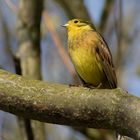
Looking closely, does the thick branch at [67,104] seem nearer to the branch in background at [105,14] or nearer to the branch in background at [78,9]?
the branch in background at [78,9]

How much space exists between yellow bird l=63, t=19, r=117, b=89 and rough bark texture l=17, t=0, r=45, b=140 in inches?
11.6

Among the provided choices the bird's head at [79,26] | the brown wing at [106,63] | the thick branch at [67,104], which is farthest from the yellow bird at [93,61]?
the thick branch at [67,104]

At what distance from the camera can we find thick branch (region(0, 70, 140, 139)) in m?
2.05

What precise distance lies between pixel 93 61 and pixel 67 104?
1.75m

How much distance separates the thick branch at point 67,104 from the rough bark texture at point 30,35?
5.41ft

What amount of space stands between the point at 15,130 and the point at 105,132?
8.70ft

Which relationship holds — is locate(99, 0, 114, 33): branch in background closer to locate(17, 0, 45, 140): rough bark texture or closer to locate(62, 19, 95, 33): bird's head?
locate(62, 19, 95, 33): bird's head

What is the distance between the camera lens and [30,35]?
4.04 m

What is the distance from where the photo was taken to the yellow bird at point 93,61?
3.79 metres

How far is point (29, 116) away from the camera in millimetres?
2102

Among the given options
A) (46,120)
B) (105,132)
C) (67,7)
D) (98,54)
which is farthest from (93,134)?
(46,120)

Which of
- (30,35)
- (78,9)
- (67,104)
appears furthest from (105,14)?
(67,104)

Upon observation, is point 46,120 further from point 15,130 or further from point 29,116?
point 15,130

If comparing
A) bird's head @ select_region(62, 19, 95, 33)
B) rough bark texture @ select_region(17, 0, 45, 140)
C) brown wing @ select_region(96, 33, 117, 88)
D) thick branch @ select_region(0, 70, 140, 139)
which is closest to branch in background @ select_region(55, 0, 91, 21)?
bird's head @ select_region(62, 19, 95, 33)
